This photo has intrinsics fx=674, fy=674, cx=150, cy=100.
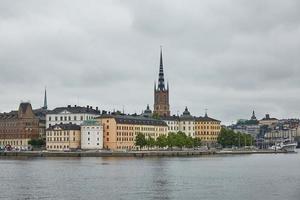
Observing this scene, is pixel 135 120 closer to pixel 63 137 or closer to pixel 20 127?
pixel 63 137

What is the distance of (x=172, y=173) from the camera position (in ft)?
228

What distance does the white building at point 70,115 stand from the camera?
15968cm

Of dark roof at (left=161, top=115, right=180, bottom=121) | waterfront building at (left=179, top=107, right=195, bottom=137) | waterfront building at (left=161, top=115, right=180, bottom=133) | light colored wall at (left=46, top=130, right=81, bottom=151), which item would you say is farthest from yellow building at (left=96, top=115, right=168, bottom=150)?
waterfront building at (left=179, top=107, right=195, bottom=137)

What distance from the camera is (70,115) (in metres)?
161

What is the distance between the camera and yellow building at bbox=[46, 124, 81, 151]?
487ft

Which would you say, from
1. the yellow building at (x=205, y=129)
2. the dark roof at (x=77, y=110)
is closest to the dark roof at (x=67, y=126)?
the dark roof at (x=77, y=110)

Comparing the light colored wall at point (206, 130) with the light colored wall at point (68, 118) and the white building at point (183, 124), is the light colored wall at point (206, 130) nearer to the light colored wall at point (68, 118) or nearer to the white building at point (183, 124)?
the white building at point (183, 124)

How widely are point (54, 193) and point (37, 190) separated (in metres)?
2.56

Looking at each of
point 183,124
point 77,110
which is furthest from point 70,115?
point 183,124

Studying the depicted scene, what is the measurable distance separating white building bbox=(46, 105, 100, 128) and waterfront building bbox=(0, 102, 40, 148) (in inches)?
175

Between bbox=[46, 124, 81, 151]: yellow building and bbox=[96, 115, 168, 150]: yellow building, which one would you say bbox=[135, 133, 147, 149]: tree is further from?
bbox=[46, 124, 81, 151]: yellow building

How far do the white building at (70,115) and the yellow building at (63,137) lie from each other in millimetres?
8823

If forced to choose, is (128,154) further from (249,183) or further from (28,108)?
(249,183)

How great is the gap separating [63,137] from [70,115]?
A: 13.8 metres
